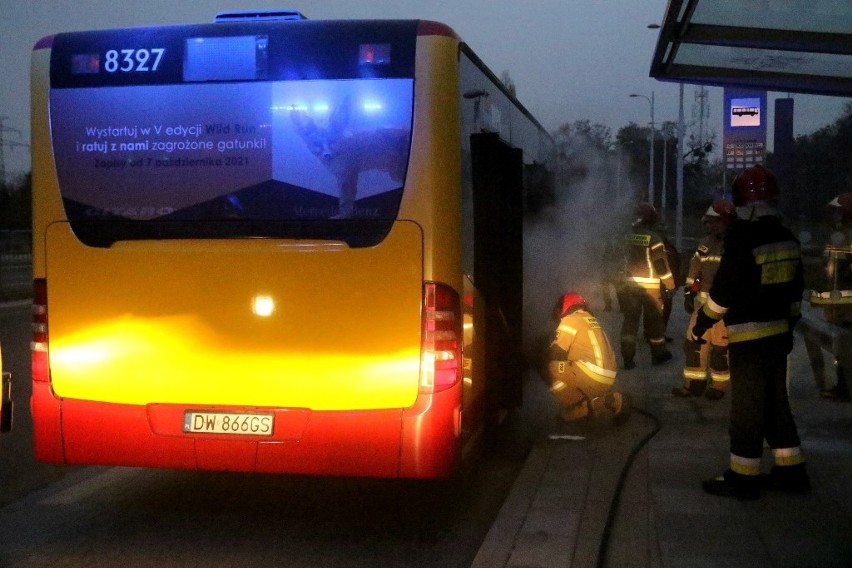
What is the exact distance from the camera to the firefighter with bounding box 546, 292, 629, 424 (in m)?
8.25

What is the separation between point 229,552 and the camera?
5.54 m

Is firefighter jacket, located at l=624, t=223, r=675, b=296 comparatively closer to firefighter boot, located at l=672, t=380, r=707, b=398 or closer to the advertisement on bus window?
firefighter boot, located at l=672, t=380, r=707, b=398

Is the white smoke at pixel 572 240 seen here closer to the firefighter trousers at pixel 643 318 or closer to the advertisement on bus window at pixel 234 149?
the firefighter trousers at pixel 643 318

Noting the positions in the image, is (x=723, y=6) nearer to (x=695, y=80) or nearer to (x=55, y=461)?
(x=695, y=80)

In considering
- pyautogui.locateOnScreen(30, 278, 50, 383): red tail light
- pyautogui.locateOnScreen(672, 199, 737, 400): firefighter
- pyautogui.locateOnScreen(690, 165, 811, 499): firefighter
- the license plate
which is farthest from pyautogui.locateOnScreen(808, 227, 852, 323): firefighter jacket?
pyautogui.locateOnScreen(30, 278, 50, 383): red tail light

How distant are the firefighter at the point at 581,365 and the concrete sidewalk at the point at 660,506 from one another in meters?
0.20

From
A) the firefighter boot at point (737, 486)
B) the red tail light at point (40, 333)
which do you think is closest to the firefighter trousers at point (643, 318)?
the firefighter boot at point (737, 486)

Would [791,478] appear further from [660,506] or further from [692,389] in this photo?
[692,389]

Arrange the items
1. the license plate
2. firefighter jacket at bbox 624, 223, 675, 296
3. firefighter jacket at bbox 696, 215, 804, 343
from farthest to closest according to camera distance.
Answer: firefighter jacket at bbox 624, 223, 675, 296, firefighter jacket at bbox 696, 215, 804, 343, the license plate

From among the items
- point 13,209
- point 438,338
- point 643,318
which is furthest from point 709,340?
point 13,209

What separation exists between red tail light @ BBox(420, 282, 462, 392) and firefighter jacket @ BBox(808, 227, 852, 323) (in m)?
5.01

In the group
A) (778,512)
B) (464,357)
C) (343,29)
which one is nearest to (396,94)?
(343,29)

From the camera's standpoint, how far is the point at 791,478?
6.27 meters

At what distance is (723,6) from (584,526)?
4059 mm
